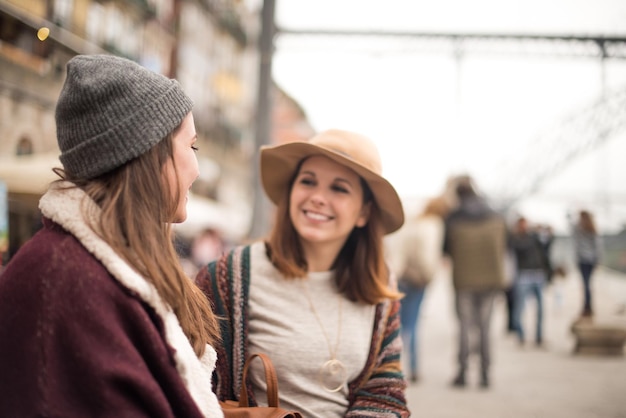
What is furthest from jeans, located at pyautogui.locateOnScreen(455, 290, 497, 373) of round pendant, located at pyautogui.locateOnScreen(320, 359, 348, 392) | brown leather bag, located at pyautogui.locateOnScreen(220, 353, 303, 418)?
brown leather bag, located at pyautogui.locateOnScreen(220, 353, 303, 418)

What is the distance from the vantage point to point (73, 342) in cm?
120

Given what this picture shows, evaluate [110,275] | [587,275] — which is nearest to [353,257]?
[110,275]

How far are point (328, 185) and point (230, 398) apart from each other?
0.89 meters

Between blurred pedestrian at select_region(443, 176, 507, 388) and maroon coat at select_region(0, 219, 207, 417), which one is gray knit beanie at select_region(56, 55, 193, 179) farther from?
blurred pedestrian at select_region(443, 176, 507, 388)

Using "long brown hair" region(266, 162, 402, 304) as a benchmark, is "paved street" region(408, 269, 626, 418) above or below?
below

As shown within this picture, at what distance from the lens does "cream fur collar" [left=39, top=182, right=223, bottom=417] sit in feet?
4.21

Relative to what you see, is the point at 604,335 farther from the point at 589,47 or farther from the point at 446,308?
the point at 446,308

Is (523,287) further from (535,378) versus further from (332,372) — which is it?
(332,372)

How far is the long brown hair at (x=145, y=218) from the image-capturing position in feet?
4.45

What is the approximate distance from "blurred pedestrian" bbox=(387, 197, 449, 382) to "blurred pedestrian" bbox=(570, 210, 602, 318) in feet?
10.7

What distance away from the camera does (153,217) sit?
4.66ft

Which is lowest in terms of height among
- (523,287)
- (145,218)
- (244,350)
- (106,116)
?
(523,287)

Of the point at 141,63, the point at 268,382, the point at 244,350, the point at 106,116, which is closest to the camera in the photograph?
the point at 106,116

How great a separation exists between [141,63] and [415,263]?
16.9 m
